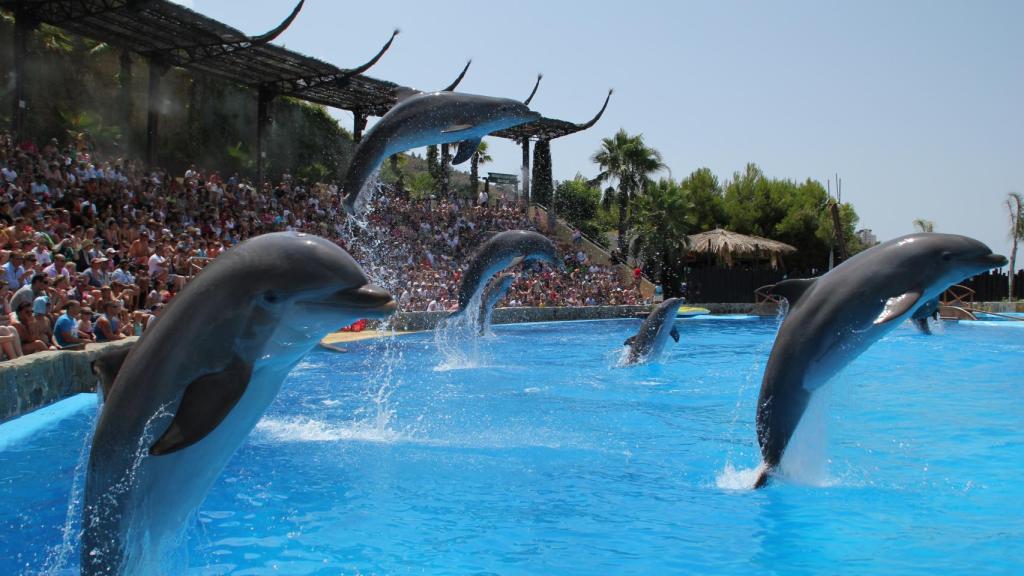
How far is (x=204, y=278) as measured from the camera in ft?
9.10

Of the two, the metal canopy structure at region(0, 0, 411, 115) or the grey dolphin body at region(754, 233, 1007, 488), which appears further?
the metal canopy structure at region(0, 0, 411, 115)

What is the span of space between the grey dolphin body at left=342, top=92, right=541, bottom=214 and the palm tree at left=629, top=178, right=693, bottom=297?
23.9 m

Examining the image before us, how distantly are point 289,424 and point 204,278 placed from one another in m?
4.83

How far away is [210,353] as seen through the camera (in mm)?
2697

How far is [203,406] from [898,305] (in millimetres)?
3925

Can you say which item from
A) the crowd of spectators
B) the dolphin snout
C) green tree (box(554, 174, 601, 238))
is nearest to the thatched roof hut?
the crowd of spectators

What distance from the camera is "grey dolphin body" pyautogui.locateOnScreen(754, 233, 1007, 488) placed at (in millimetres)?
4945

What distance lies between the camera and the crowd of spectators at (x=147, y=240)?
876cm

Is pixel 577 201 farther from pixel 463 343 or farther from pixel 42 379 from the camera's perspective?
pixel 42 379

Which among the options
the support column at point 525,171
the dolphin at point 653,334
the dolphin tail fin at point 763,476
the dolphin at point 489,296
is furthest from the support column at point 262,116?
the dolphin tail fin at point 763,476

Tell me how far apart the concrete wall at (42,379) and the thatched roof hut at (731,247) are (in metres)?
25.8

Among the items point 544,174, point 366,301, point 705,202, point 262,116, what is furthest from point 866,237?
point 366,301

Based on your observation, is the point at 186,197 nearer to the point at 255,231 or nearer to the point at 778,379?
the point at 255,231

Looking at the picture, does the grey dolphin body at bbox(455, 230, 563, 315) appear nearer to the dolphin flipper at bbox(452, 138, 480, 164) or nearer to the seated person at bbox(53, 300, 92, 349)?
the dolphin flipper at bbox(452, 138, 480, 164)
